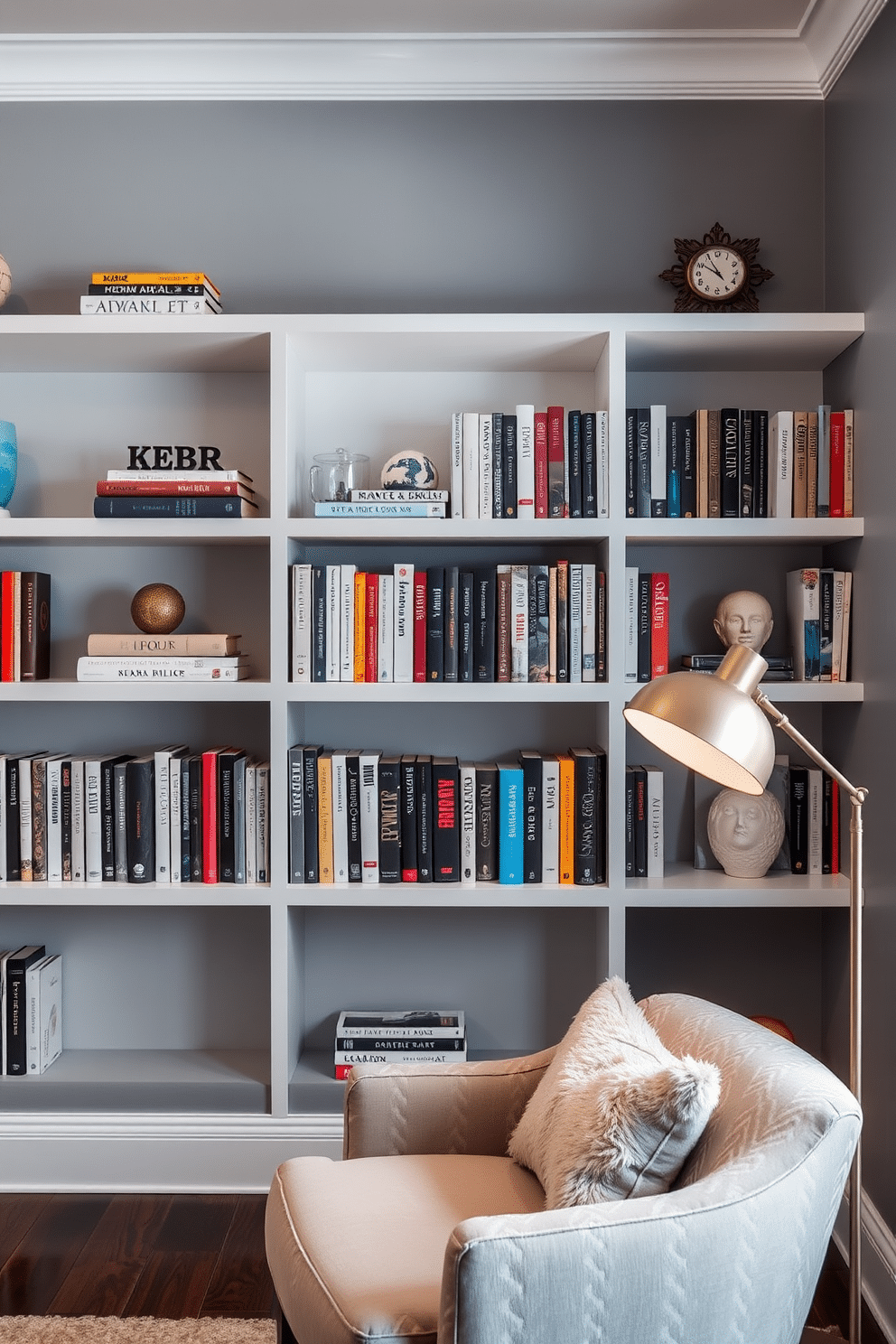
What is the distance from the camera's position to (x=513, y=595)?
237 cm

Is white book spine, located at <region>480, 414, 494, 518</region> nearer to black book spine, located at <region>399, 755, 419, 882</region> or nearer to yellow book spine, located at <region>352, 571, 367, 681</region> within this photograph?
yellow book spine, located at <region>352, 571, 367, 681</region>

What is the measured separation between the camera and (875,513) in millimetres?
2203

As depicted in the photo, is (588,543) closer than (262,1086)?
No

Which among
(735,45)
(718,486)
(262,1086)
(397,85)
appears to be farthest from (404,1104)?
(735,45)

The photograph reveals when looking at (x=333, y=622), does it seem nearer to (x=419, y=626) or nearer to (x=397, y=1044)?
(x=419, y=626)

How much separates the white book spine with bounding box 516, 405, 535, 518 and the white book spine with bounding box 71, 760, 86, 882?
1.19m

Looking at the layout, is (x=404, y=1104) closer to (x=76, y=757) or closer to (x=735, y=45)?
(x=76, y=757)

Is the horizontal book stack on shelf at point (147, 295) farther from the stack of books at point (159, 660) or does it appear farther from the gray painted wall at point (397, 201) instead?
the stack of books at point (159, 660)

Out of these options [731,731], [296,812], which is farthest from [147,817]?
[731,731]

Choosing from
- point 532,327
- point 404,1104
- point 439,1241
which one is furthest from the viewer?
point 532,327

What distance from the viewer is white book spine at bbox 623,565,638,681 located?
240 cm

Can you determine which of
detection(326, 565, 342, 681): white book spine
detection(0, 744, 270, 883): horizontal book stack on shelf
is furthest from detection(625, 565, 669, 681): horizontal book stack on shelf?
detection(0, 744, 270, 883): horizontal book stack on shelf

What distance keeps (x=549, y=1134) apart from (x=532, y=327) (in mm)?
1645

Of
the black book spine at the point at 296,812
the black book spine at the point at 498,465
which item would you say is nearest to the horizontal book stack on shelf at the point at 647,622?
the black book spine at the point at 498,465
